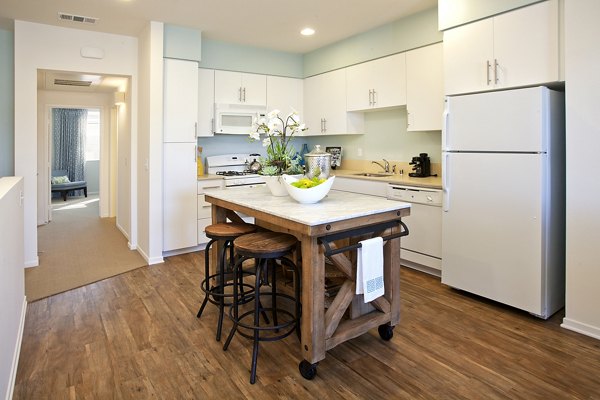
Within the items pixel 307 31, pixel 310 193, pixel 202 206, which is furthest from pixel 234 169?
pixel 310 193

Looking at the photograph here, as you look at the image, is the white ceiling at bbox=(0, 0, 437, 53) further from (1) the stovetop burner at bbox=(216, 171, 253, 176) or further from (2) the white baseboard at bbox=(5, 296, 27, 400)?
(2) the white baseboard at bbox=(5, 296, 27, 400)

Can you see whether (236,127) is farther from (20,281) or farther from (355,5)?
(20,281)

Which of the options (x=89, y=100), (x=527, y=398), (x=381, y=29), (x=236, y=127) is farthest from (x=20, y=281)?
(x=89, y=100)

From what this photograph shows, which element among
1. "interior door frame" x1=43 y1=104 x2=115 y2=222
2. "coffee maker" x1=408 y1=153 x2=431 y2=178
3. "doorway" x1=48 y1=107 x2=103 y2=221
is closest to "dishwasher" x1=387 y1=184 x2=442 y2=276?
"coffee maker" x1=408 y1=153 x2=431 y2=178

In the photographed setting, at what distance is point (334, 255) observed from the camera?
6.93ft

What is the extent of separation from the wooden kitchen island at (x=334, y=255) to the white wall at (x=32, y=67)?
2661mm

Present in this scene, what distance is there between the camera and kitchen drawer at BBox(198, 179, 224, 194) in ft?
14.9

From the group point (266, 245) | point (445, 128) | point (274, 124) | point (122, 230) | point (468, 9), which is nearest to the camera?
point (266, 245)

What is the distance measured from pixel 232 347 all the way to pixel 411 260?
213 centimetres

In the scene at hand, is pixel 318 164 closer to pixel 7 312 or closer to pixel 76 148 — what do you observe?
pixel 7 312

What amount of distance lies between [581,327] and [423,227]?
1.42 m

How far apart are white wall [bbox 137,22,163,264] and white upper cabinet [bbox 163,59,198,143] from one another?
0.11m

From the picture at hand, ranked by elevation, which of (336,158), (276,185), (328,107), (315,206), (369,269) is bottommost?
(369,269)

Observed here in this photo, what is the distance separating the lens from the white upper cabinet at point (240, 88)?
16.0 feet
